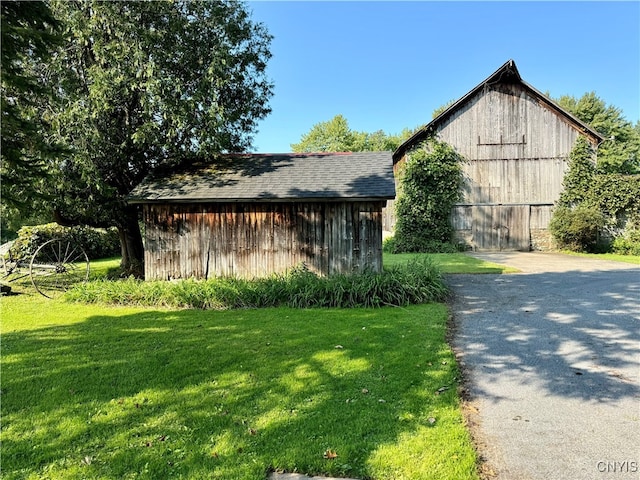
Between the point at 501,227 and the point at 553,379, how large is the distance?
16268 millimetres

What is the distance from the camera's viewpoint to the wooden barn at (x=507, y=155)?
61.1ft

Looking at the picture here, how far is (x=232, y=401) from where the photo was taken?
381cm

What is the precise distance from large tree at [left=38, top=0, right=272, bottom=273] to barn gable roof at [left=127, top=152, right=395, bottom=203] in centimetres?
82

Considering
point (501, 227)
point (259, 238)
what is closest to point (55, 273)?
point (259, 238)

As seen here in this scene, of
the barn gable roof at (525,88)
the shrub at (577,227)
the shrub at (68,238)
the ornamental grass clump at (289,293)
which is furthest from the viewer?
the barn gable roof at (525,88)

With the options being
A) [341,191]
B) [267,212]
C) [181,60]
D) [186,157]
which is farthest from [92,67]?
[341,191]

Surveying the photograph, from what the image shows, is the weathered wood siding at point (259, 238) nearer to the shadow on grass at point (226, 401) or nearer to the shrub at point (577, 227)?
the shadow on grass at point (226, 401)

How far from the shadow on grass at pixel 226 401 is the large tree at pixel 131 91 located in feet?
18.5

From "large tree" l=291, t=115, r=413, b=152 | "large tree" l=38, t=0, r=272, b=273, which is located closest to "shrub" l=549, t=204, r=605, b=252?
"large tree" l=38, t=0, r=272, b=273

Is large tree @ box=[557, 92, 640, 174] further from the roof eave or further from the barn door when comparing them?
the roof eave

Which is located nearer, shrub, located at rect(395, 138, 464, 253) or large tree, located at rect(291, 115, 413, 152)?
shrub, located at rect(395, 138, 464, 253)

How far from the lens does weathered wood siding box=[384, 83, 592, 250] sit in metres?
18.7

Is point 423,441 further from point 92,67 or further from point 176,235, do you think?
point 92,67

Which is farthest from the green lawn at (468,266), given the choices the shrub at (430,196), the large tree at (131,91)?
the large tree at (131,91)
